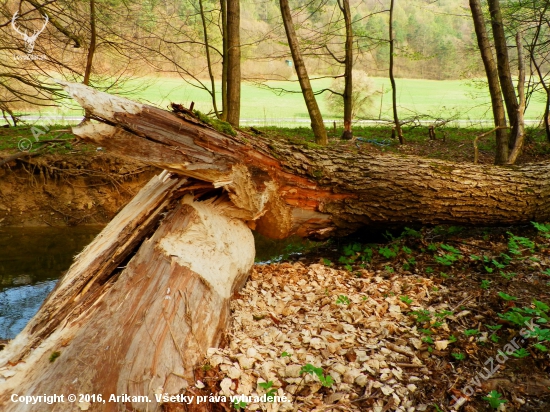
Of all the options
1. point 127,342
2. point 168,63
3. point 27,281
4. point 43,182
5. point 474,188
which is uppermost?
point 168,63

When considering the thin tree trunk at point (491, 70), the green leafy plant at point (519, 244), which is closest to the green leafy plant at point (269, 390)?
the green leafy plant at point (519, 244)

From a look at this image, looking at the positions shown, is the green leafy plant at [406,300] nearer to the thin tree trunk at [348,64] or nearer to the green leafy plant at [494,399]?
the green leafy plant at [494,399]

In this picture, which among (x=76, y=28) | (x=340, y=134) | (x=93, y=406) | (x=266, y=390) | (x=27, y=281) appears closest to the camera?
(x=93, y=406)

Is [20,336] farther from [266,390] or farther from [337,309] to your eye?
[337,309]

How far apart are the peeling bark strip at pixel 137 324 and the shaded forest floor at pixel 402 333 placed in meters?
0.26

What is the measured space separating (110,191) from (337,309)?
5888 mm

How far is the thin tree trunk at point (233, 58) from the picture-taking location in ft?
25.4

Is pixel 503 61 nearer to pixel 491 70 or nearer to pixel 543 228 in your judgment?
pixel 491 70

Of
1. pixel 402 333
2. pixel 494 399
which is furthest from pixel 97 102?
pixel 494 399

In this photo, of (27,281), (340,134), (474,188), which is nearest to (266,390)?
(474,188)

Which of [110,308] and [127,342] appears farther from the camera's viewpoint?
[110,308]

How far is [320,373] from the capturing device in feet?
8.47

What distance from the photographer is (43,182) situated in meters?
7.59

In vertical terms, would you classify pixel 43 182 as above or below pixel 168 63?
below
